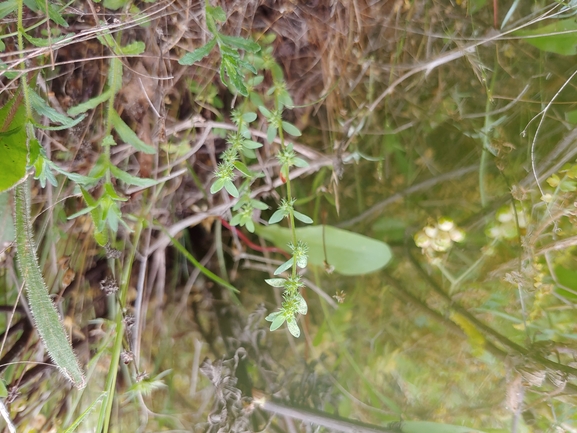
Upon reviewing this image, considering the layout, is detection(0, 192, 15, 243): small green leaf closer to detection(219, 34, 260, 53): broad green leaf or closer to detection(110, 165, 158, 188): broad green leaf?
detection(110, 165, 158, 188): broad green leaf

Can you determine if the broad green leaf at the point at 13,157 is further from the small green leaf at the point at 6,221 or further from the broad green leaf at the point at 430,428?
the broad green leaf at the point at 430,428

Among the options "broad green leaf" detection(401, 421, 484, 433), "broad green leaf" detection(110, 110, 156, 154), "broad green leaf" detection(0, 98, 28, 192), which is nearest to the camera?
"broad green leaf" detection(0, 98, 28, 192)

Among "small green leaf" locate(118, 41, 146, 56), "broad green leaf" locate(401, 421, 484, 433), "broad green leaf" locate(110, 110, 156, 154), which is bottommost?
"broad green leaf" locate(401, 421, 484, 433)

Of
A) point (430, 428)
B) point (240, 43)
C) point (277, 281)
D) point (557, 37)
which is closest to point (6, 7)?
point (240, 43)

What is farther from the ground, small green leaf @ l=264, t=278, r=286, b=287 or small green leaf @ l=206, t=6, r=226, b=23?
small green leaf @ l=206, t=6, r=226, b=23

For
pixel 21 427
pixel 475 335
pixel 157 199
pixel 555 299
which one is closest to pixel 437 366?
pixel 475 335

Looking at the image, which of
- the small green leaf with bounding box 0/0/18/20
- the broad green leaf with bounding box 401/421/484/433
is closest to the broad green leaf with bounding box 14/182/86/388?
the small green leaf with bounding box 0/0/18/20

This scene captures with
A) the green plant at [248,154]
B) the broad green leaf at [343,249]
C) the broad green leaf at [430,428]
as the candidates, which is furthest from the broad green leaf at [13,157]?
the broad green leaf at [430,428]
